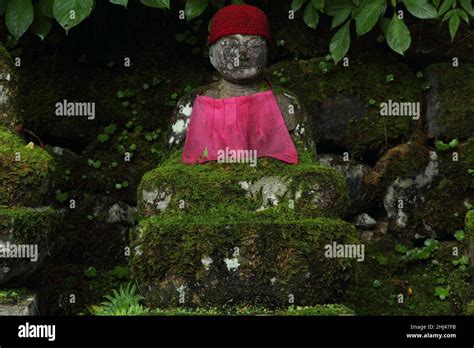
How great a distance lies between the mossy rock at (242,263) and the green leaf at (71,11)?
1.50 meters

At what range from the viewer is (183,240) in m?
5.31

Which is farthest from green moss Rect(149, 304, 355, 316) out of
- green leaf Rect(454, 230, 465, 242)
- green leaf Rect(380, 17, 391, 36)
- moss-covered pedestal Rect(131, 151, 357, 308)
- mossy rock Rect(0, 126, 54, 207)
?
green leaf Rect(380, 17, 391, 36)

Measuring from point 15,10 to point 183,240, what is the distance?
81.5 inches

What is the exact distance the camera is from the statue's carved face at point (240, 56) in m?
6.15

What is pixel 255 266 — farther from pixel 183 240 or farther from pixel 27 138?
pixel 27 138

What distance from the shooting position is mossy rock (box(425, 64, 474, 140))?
700 cm

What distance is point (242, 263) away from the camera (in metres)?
5.28

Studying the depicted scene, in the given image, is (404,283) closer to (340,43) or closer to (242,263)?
(340,43)

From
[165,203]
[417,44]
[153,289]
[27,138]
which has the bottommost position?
[153,289]

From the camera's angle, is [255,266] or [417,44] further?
[417,44]

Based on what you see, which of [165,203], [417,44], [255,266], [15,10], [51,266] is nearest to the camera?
[255,266]

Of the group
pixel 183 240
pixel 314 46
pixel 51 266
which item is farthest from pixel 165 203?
pixel 314 46

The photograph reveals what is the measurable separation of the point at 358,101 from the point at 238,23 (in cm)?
139

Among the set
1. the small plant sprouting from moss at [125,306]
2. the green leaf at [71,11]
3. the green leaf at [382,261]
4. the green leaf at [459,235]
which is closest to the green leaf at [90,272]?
the small plant sprouting from moss at [125,306]
